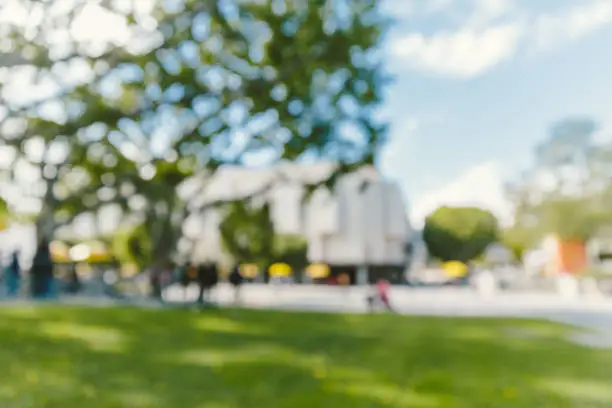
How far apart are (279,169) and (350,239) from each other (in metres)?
6.11

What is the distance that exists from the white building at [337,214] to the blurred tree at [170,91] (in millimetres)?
822

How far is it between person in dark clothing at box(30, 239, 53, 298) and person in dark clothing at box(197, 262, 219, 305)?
2934mm

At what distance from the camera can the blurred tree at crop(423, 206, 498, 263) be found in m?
10.3

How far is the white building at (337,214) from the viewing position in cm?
1208

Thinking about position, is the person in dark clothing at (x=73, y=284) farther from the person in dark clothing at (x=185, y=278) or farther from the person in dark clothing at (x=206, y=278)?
the person in dark clothing at (x=206, y=278)

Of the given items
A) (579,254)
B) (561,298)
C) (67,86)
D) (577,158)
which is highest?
(67,86)

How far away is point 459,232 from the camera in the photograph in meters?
13.7

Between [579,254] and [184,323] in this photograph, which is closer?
[184,323]

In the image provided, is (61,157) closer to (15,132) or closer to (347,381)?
(15,132)

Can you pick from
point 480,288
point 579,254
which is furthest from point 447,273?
point 579,254

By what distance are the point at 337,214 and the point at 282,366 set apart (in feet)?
43.4

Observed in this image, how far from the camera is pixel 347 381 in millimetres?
5242

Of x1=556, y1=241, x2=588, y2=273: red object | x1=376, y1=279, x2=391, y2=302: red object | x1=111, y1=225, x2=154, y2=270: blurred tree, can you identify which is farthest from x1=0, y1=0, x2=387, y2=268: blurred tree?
x1=556, y1=241, x2=588, y2=273: red object

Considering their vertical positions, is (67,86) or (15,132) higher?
(67,86)
